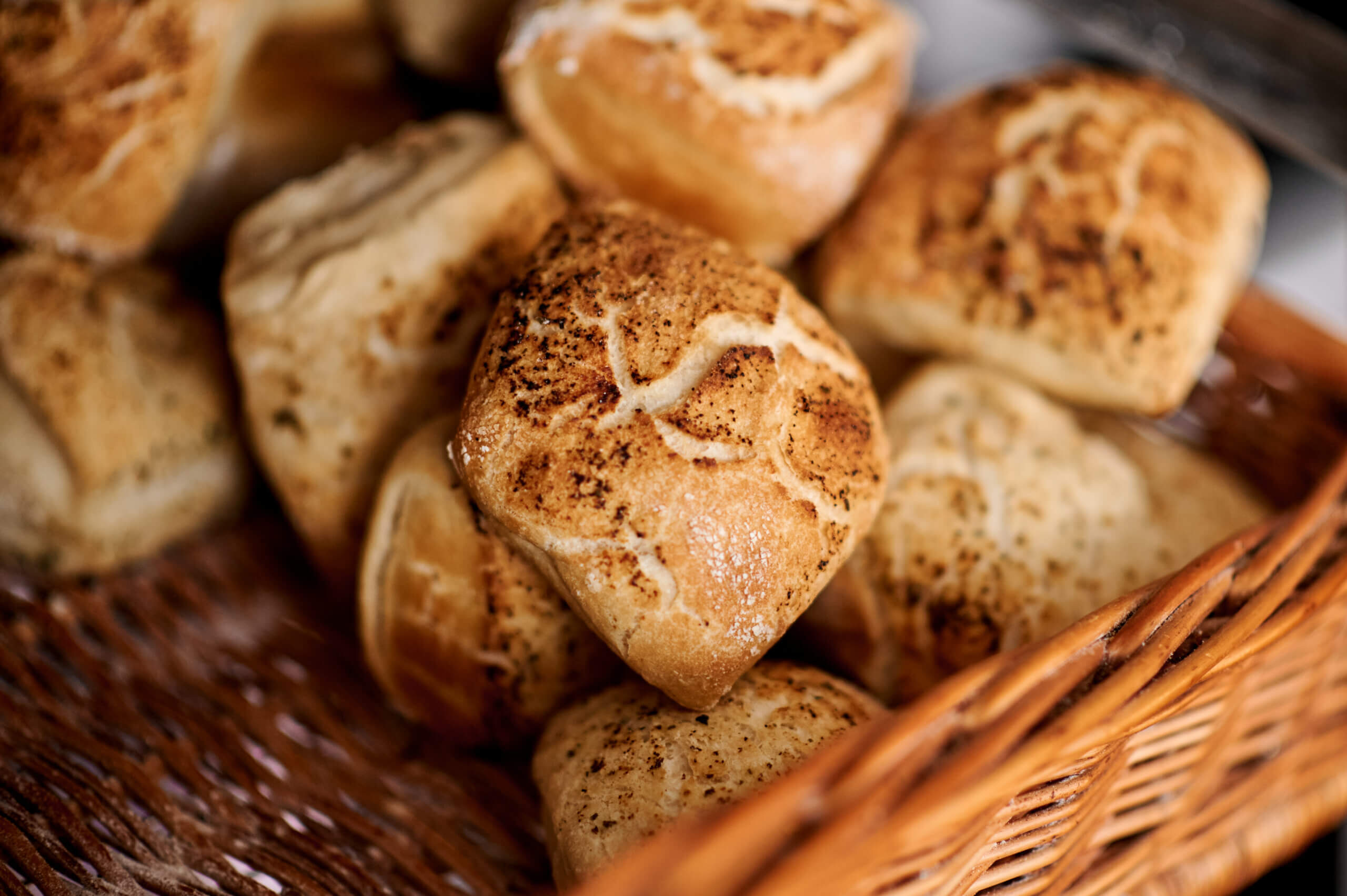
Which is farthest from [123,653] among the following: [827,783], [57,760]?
[827,783]

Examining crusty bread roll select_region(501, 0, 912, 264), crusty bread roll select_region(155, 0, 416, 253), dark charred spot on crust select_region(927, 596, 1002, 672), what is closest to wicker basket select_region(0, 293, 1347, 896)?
dark charred spot on crust select_region(927, 596, 1002, 672)

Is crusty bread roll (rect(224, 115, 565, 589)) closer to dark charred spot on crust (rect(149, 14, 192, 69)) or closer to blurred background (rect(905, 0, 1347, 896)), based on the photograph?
dark charred spot on crust (rect(149, 14, 192, 69))

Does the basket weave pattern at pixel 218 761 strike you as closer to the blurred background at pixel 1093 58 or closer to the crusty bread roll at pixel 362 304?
the crusty bread roll at pixel 362 304

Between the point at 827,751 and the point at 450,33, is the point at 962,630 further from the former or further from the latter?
the point at 450,33

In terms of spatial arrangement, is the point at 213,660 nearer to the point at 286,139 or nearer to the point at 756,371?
the point at 286,139

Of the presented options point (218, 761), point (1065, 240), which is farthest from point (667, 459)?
point (218, 761)

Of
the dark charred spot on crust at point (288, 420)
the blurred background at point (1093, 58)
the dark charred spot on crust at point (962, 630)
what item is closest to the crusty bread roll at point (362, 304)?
the dark charred spot on crust at point (288, 420)
